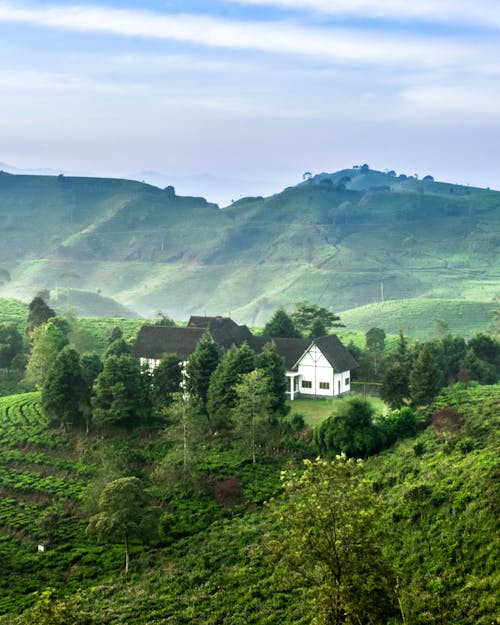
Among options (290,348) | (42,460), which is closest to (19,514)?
(42,460)

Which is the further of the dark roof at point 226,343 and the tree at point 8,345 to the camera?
the tree at point 8,345

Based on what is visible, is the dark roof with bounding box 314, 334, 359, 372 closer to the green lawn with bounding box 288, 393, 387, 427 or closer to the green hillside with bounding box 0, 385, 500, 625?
the green lawn with bounding box 288, 393, 387, 427

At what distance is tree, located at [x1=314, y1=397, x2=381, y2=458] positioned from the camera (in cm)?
5025

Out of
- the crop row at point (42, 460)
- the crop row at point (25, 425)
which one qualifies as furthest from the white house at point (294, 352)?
the crop row at point (42, 460)

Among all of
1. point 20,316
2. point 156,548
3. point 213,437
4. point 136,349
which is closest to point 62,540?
point 156,548

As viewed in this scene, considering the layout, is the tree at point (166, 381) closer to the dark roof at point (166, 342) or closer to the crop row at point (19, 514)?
the dark roof at point (166, 342)

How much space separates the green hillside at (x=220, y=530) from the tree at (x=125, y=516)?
128 cm

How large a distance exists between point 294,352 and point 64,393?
21684 mm

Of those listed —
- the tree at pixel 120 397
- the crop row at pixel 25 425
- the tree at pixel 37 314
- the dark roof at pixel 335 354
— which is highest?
the tree at pixel 37 314

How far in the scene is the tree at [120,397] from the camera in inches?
2366

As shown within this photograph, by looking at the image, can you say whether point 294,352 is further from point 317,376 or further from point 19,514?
point 19,514

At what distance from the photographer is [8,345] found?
Result: 284ft

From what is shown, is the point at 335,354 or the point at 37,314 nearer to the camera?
the point at 335,354

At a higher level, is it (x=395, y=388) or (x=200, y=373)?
(x=200, y=373)
